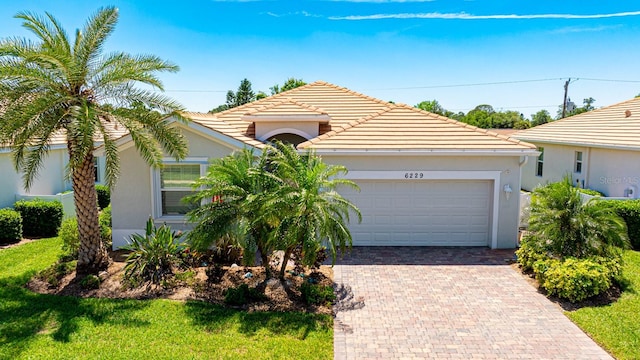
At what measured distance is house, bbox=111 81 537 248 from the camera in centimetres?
1269

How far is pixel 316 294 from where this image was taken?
9.04 m

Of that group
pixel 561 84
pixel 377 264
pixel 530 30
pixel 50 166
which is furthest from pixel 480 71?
pixel 50 166

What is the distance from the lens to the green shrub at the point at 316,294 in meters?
8.95

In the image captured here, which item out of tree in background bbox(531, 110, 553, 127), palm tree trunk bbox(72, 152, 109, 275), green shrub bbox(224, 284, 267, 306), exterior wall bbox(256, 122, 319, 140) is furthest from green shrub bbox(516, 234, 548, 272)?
tree in background bbox(531, 110, 553, 127)

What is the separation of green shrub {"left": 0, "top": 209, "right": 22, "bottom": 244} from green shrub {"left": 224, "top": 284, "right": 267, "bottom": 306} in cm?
959

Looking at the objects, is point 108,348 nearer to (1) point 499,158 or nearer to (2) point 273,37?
(1) point 499,158

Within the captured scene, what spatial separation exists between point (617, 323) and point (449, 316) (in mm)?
3132

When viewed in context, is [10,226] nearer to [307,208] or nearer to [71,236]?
[71,236]

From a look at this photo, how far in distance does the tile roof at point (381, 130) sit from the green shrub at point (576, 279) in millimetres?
4172

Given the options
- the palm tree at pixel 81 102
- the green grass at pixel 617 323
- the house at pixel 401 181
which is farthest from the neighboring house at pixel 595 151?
the palm tree at pixel 81 102

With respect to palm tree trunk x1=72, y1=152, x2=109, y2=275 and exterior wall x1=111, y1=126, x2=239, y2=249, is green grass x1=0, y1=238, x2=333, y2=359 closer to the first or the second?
palm tree trunk x1=72, y1=152, x2=109, y2=275

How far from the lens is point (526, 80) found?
176 ft

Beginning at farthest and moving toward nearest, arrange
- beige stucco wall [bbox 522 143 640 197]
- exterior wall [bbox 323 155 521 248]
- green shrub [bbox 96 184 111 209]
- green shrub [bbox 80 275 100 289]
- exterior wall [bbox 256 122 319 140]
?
green shrub [bbox 96 184 111 209], beige stucco wall [bbox 522 143 640 197], exterior wall [bbox 256 122 319 140], exterior wall [bbox 323 155 521 248], green shrub [bbox 80 275 100 289]

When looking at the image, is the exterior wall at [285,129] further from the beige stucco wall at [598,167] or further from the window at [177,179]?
the beige stucco wall at [598,167]
